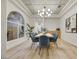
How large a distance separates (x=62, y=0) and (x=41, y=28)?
838 cm

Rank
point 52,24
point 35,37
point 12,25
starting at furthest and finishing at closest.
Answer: point 52,24, point 12,25, point 35,37

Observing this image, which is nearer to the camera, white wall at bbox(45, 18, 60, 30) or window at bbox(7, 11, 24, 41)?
window at bbox(7, 11, 24, 41)

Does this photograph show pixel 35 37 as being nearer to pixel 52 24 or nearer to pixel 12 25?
pixel 12 25

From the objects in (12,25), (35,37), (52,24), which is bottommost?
(35,37)

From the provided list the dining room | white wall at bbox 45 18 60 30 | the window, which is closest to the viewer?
the dining room

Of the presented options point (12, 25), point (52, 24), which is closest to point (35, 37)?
point (12, 25)

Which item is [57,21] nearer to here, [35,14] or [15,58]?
[35,14]

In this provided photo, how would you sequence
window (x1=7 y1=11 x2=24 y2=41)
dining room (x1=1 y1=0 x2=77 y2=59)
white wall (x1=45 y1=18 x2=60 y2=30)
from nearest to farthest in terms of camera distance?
1. dining room (x1=1 y1=0 x2=77 y2=59)
2. window (x1=7 y1=11 x2=24 y2=41)
3. white wall (x1=45 y1=18 x2=60 y2=30)

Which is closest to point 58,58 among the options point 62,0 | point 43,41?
point 43,41

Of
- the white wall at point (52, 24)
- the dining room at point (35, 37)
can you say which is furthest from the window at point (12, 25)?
the white wall at point (52, 24)

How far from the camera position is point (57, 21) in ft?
52.8

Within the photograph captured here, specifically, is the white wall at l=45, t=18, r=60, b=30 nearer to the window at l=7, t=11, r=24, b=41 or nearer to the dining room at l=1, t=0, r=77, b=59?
the dining room at l=1, t=0, r=77, b=59

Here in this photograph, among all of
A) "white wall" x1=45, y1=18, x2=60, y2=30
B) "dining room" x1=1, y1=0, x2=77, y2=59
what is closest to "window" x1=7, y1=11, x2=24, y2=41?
"dining room" x1=1, y1=0, x2=77, y2=59

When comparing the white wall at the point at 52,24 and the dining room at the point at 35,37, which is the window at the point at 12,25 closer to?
the dining room at the point at 35,37
